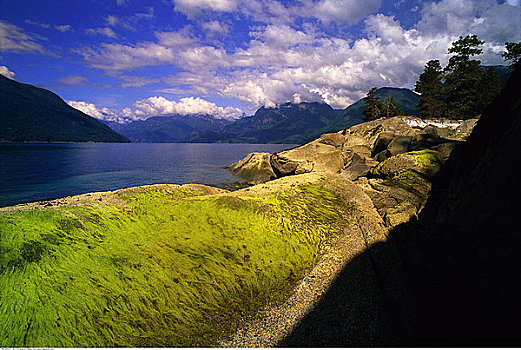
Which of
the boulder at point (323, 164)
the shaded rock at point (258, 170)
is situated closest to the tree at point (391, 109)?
the shaded rock at point (258, 170)

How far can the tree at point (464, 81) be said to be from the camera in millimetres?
35344

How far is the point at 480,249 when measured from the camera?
399 cm

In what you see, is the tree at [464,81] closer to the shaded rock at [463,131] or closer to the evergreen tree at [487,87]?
the evergreen tree at [487,87]

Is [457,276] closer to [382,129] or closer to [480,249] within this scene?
[480,249]

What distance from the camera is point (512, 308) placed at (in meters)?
3.24

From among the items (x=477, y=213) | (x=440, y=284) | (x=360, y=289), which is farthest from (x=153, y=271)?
(x=477, y=213)

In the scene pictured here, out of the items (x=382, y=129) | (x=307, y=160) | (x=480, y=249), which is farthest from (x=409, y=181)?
(x=382, y=129)

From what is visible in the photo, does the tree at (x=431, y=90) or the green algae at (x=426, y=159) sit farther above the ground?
the tree at (x=431, y=90)

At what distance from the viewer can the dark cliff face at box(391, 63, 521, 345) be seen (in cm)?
346

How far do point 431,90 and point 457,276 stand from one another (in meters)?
52.4

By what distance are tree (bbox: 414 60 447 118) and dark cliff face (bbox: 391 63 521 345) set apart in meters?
47.5

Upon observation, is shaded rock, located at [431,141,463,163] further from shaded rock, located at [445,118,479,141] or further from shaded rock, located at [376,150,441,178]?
shaded rock, located at [445,118,479,141]

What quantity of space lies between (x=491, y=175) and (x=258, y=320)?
6.57 metres

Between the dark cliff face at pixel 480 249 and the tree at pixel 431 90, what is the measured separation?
156ft
